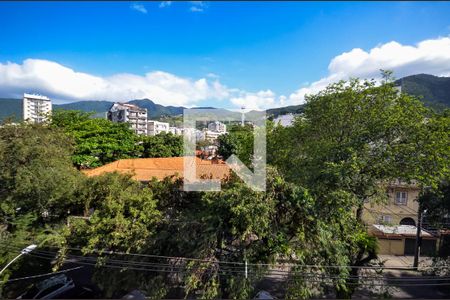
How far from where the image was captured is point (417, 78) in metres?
19.9

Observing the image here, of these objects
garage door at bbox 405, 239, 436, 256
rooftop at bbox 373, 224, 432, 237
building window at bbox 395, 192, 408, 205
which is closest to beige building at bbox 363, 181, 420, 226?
building window at bbox 395, 192, 408, 205

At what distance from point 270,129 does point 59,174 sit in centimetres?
800

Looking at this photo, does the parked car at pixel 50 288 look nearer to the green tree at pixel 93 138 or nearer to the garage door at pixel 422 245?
the green tree at pixel 93 138

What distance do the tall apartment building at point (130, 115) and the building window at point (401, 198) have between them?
46175mm

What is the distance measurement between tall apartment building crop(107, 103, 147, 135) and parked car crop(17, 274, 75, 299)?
151 ft

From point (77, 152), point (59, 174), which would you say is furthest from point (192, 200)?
point (77, 152)

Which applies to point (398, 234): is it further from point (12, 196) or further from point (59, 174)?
point (12, 196)

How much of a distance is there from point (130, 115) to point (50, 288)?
4931 centimetres

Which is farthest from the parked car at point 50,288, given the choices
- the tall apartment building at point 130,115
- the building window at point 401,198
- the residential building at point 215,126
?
the tall apartment building at point 130,115

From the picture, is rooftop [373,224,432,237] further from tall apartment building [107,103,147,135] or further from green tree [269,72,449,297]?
tall apartment building [107,103,147,135]

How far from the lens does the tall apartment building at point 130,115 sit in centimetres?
5184

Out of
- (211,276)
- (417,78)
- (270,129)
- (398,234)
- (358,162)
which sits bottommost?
(398,234)

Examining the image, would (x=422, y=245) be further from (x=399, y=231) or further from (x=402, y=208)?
(x=402, y=208)

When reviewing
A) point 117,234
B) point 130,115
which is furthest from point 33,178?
point 130,115
